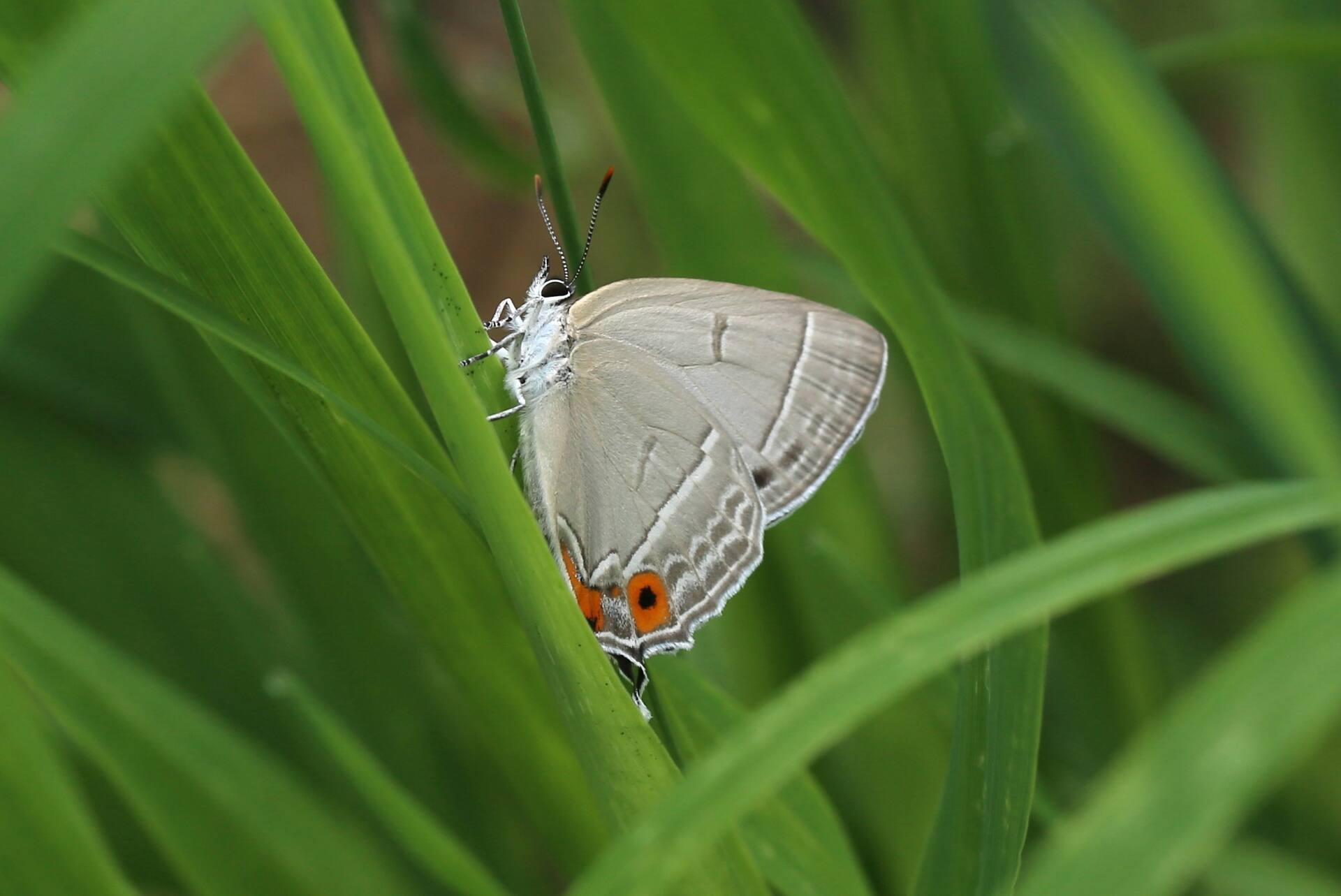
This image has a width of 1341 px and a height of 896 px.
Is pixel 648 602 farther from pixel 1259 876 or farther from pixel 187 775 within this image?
pixel 1259 876

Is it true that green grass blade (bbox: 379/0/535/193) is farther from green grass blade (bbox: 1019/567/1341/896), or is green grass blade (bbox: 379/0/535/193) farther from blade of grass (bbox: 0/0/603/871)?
green grass blade (bbox: 1019/567/1341/896)

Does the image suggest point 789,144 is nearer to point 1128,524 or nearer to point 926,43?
point 1128,524

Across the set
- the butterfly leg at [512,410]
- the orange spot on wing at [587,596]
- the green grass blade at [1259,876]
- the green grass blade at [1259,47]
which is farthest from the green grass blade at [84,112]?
the green grass blade at [1259,876]

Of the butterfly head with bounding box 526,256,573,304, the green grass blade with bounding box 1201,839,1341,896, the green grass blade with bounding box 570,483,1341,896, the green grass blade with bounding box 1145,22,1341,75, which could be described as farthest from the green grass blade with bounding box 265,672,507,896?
the green grass blade with bounding box 1145,22,1341,75

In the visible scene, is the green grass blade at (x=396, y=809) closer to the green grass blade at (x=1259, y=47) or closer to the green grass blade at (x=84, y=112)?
the green grass blade at (x=84, y=112)

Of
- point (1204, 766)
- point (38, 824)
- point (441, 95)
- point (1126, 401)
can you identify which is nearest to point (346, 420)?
point (38, 824)

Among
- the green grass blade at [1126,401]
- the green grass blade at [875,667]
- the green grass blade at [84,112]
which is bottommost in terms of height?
the green grass blade at [1126,401]
